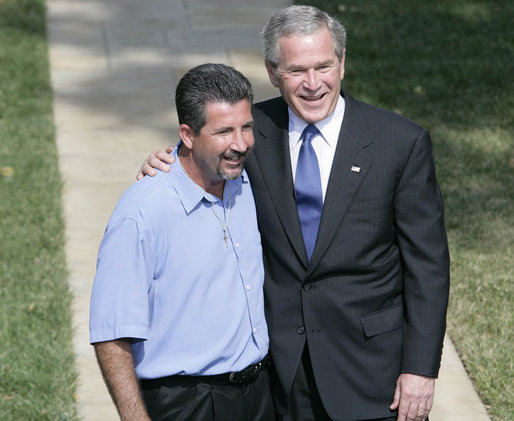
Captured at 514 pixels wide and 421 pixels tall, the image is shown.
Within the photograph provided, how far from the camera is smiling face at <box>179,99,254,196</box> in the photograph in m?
3.40

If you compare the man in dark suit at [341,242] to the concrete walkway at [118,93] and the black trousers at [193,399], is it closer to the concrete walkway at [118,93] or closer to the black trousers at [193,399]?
the black trousers at [193,399]

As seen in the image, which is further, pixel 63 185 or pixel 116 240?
pixel 63 185

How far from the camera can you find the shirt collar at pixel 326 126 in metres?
3.80

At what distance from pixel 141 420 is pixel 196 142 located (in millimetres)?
973

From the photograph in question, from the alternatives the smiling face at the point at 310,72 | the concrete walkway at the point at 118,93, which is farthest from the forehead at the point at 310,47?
the concrete walkway at the point at 118,93

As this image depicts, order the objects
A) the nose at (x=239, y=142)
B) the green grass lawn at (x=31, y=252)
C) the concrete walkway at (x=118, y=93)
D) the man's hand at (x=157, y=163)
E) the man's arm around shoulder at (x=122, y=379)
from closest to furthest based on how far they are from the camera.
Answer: the man's arm around shoulder at (x=122, y=379), the nose at (x=239, y=142), the man's hand at (x=157, y=163), the green grass lawn at (x=31, y=252), the concrete walkway at (x=118, y=93)

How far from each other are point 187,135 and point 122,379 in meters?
0.87

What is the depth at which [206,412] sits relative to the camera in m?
3.64

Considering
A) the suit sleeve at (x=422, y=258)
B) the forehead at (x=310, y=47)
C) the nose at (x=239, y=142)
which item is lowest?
the suit sleeve at (x=422, y=258)

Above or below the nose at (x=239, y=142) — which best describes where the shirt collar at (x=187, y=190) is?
below

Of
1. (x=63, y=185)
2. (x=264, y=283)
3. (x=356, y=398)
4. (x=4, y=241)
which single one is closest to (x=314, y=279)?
(x=264, y=283)

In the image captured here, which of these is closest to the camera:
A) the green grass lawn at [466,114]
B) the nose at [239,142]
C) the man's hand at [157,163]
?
the nose at [239,142]

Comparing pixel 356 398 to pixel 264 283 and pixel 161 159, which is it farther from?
pixel 161 159

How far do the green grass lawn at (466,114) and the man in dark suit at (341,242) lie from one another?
69.4 inches
